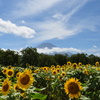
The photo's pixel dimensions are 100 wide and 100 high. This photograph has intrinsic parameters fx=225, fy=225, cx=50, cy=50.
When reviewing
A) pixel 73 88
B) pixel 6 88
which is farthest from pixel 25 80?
pixel 73 88

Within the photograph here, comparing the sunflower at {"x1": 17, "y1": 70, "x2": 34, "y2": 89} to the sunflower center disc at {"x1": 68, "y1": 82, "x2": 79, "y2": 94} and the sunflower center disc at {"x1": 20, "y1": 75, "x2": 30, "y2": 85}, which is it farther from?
the sunflower center disc at {"x1": 68, "y1": 82, "x2": 79, "y2": 94}

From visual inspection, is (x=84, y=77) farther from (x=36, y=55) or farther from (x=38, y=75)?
(x=36, y=55)

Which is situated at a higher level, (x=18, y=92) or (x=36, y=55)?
(x=36, y=55)

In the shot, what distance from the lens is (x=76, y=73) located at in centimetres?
886

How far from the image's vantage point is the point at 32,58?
68.8 metres

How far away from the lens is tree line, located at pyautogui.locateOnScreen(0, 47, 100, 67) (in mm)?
62525

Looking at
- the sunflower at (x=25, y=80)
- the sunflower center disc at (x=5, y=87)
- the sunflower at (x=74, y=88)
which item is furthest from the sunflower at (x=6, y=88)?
the sunflower at (x=74, y=88)

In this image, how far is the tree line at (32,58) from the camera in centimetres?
6253

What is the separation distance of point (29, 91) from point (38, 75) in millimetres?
6187

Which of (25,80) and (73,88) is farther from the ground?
(25,80)

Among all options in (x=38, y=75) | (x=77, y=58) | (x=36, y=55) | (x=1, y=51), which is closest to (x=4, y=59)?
(x=1, y=51)

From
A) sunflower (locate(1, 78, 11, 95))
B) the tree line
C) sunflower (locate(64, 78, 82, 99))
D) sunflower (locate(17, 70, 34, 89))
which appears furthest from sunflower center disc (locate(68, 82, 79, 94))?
the tree line

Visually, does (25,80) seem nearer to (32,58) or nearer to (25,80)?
(25,80)

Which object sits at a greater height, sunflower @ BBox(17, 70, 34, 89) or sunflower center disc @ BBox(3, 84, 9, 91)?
sunflower @ BBox(17, 70, 34, 89)
